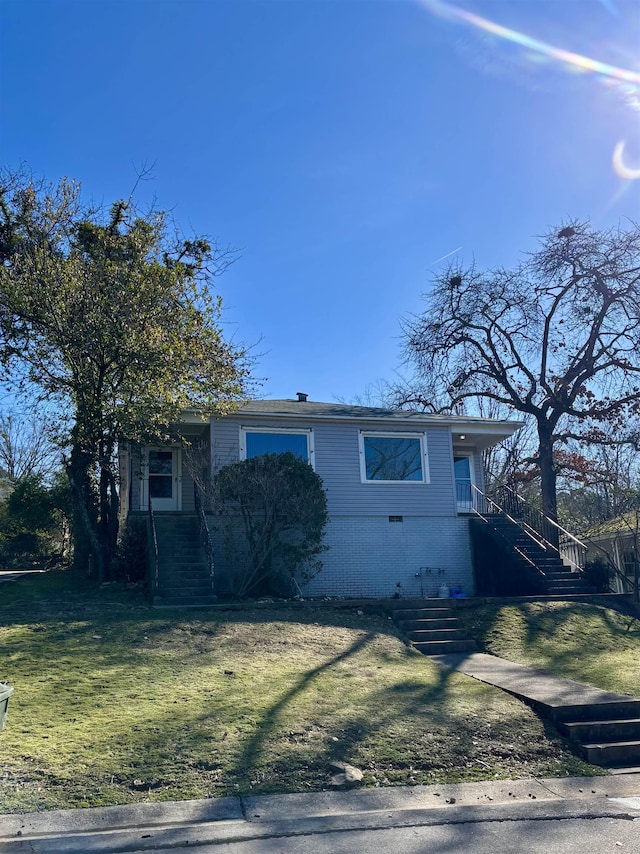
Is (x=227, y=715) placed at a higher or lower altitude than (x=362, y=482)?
lower

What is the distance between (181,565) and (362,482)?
16.8ft

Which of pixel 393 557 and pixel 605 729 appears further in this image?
pixel 393 557

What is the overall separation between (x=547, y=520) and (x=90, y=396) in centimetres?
1169

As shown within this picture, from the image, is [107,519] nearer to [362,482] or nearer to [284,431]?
[284,431]

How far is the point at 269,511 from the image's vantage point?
48.7ft

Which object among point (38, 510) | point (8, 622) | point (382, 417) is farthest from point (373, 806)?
point (38, 510)

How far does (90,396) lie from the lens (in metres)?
14.9

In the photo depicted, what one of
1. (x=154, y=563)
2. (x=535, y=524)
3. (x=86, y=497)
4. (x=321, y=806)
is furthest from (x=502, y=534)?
(x=321, y=806)

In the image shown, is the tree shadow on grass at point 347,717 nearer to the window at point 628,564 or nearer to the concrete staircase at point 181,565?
the concrete staircase at point 181,565

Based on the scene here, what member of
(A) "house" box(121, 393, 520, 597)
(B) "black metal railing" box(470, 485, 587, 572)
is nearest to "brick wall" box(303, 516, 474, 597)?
(A) "house" box(121, 393, 520, 597)

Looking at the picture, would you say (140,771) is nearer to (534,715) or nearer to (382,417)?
(534,715)

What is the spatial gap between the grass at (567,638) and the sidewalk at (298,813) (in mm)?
3584

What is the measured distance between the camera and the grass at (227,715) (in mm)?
6176

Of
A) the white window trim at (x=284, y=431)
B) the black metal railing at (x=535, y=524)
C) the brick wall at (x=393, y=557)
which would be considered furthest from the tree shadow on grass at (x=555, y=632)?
the white window trim at (x=284, y=431)
